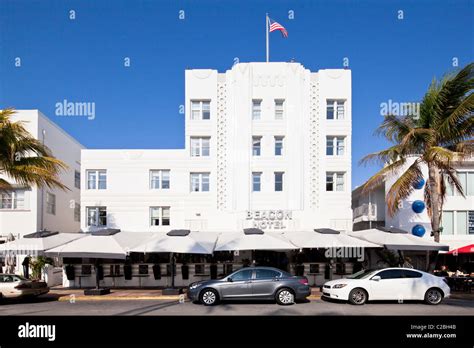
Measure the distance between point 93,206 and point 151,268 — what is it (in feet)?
24.0

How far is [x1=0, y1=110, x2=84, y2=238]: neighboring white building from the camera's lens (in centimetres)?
2627

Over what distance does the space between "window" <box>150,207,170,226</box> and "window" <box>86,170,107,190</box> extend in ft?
11.8

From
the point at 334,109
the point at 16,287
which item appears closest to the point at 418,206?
the point at 334,109

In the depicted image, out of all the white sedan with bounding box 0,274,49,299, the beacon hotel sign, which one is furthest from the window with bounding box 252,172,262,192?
the white sedan with bounding box 0,274,49,299

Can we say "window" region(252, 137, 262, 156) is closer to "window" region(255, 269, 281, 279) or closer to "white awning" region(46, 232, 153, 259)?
"white awning" region(46, 232, 153, 259)

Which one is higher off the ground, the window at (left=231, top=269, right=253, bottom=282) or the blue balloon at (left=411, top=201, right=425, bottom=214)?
the blue balloon at (left=411, top=201, right=425, bottom=214)

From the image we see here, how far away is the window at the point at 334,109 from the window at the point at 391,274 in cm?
1329

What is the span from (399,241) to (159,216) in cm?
1467

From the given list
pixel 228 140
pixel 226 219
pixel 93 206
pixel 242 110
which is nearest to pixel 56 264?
pixel 93 206

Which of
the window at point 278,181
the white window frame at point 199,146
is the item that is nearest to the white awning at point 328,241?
the window at point 278,181

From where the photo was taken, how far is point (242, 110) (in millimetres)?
26141

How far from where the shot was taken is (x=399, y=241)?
19031mm
